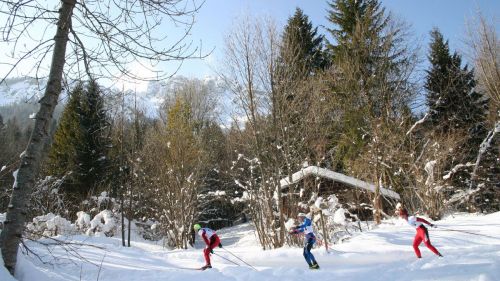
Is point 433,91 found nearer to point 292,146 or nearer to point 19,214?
point 292,146

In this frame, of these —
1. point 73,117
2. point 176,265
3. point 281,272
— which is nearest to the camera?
point 281,272

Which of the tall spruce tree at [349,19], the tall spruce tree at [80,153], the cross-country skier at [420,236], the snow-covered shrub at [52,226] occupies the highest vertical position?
the tall spruce tree at [349,19]

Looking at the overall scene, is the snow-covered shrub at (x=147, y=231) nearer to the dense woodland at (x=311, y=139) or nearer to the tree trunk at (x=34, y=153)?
the dense woodland at (x=311, y=139)

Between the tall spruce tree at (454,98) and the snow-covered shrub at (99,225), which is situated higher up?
the tall spruce tree at (454,98)

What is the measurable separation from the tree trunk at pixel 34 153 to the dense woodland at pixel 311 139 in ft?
29.9

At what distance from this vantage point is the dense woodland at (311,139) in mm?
16031

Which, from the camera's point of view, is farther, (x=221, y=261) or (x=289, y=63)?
(x=289, y=63)

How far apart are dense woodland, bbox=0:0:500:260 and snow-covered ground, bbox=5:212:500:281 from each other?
9.51ft

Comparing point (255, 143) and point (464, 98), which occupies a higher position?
point (464, 98)

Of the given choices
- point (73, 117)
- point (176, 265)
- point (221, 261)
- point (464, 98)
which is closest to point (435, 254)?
point (221, 261)

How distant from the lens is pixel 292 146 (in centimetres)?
1602

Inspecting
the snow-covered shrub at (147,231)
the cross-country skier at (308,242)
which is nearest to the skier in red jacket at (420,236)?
the cross-country skier at (308,242)

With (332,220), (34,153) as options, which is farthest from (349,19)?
(34,153)

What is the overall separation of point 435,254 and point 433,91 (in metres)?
19.0
